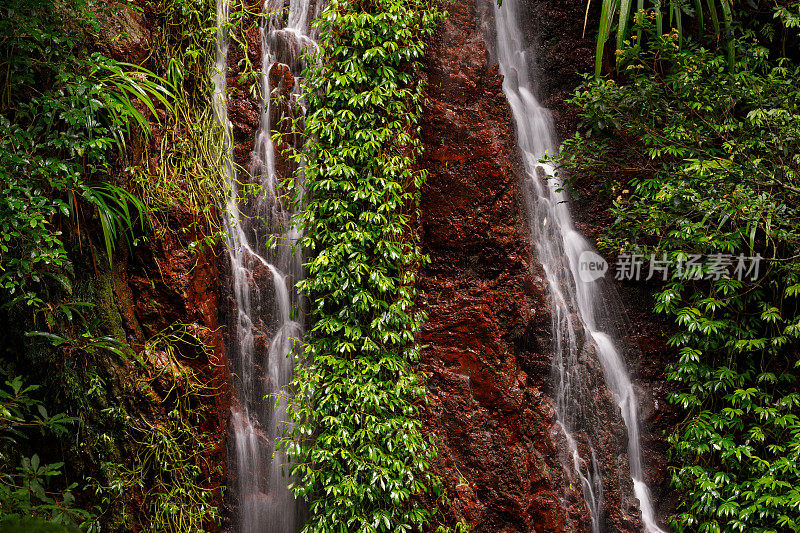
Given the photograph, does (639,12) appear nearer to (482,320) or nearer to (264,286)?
(482,320)

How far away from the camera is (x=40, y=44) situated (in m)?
3.38

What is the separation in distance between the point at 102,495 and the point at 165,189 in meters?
1.99

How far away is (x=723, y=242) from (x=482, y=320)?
7.07 feet

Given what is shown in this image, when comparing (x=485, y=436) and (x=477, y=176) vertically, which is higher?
(x=477, y=176)

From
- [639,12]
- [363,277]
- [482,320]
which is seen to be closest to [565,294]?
[482,320]

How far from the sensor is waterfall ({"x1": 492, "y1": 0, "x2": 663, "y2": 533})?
4.60 m

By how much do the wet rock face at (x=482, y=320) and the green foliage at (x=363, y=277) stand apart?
196 millimetres

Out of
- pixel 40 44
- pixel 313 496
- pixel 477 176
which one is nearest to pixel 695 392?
→ pixel 477 176

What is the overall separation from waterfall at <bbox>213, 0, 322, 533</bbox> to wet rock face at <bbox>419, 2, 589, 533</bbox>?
1.11 meters

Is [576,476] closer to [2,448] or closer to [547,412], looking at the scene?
[547,412]

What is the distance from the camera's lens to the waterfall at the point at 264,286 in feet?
13.3

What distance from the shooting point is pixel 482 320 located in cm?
445

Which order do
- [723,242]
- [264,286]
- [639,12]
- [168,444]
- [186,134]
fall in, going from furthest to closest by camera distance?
[639,12] → [723,242] → [264,286] → [186,134] → [168,444]

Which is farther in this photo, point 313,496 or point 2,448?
point 313,496
